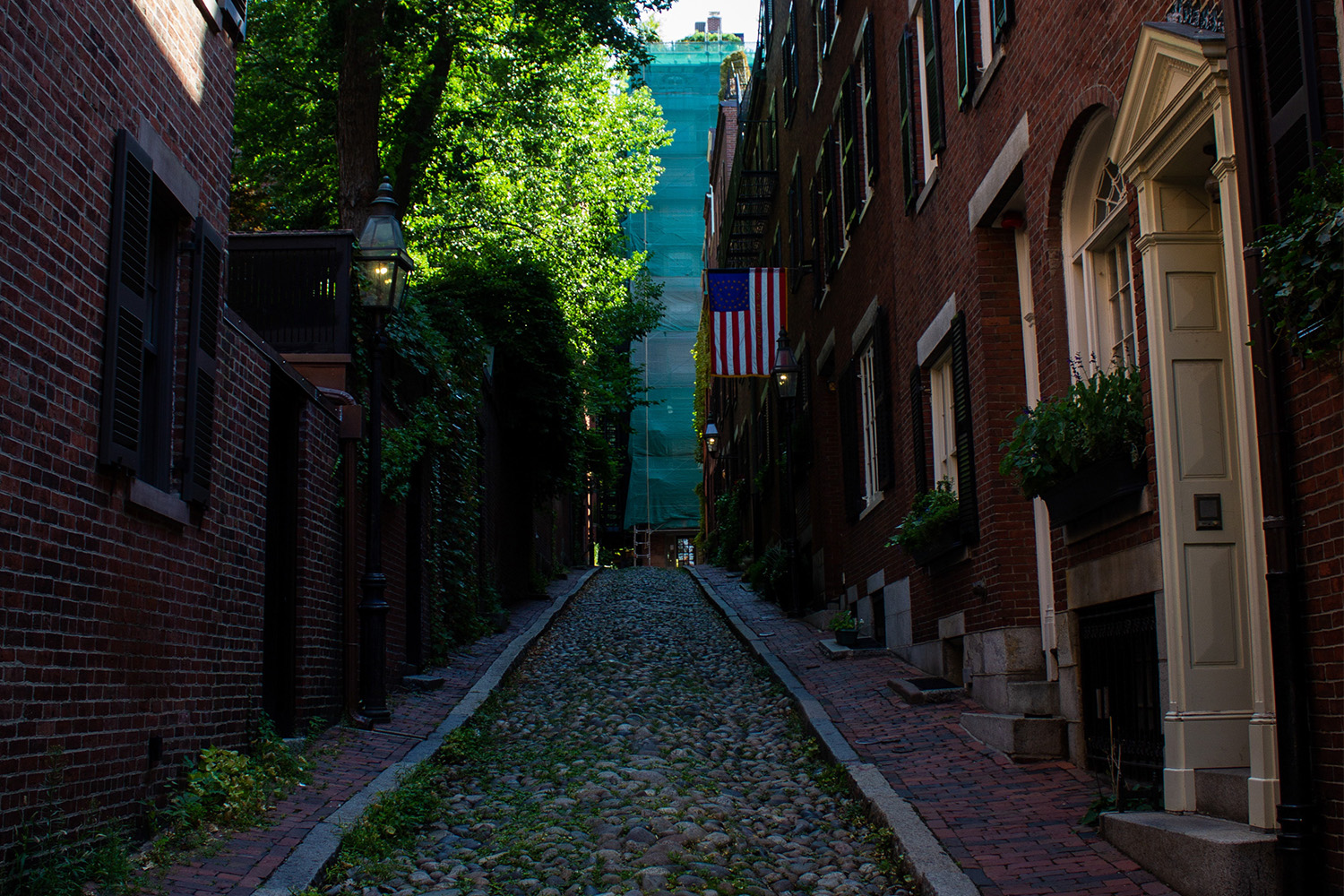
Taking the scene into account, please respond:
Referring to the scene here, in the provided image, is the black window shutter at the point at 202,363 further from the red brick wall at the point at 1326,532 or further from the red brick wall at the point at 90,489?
the red brick wall at the point at 1326,532

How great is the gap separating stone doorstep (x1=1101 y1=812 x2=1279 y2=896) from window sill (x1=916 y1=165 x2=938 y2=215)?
6780mm

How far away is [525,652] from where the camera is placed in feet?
51.4

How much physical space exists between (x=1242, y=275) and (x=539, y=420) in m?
17.6

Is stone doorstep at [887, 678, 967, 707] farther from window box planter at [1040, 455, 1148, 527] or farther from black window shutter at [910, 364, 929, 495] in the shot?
Result: window box planter at [1040, 455, 1148, 527]

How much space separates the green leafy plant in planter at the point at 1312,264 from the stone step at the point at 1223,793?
2051mm

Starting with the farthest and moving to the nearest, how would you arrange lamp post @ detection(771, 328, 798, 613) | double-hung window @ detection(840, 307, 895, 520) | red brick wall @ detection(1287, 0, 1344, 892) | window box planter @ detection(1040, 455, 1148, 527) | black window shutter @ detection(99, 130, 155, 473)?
1. lamp post @ detection(771, 328, 798, 613)
2. double-hung window @ detection(840, 307, 895, 520)
3. window box planter @ detection(1040, 455, 1148, 527)
4. black window shutter @ detection(99, 130, 155, 473)
5. red brick wall @ detection(1287, 0, 1344, 892)

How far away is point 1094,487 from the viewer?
7.31m

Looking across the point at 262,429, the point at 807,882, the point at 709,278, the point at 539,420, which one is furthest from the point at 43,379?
the point at 539,420

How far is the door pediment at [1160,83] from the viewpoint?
5.72 m

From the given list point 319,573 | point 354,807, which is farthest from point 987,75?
point 354,807

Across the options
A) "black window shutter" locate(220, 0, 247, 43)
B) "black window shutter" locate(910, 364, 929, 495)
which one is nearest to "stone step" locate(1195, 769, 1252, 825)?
"black window shutter" locate(910, 364, 929, 495)

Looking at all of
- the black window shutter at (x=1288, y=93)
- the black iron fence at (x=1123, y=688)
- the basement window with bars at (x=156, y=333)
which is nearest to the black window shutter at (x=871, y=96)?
the black iron fence at (x=1123, y=688)

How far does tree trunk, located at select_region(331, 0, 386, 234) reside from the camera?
1630cm

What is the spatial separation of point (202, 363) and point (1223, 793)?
615 centimetres
